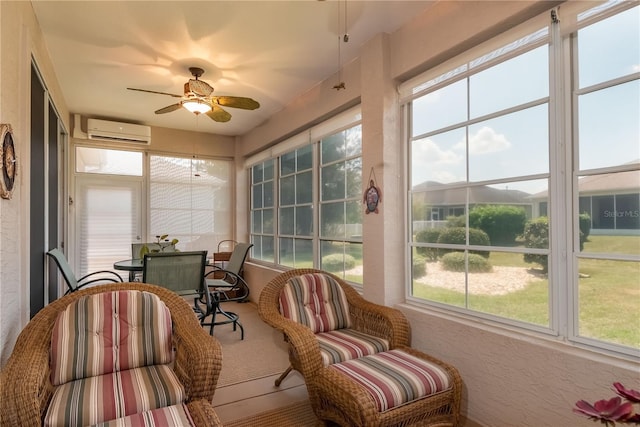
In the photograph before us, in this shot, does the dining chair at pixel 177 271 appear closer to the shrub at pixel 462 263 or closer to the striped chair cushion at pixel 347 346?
the striped chair cushion at pixel 347 346

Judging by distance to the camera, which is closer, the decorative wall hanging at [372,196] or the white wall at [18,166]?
the white wall at [18,166]

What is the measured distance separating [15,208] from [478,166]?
291 centimetres

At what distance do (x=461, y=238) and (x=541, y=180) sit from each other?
625mm

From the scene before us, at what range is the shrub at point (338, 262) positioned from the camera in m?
3.50

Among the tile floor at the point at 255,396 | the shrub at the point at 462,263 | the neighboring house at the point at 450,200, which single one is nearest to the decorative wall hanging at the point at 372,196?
the neighboring house at the point at 450,200

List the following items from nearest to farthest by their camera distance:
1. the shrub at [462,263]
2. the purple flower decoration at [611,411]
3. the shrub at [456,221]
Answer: the purple flower decoration at [611,411]
the shrub at [462,263]
the shrub at [456,221]

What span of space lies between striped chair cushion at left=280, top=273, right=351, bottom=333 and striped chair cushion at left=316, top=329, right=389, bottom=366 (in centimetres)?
12

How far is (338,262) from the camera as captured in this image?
3.70 m

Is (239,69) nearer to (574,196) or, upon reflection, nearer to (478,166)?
(478,166)

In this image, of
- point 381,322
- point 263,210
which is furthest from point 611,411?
point 263,210

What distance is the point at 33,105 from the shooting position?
8.48 feet

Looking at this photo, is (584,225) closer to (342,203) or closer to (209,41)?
(342,203)

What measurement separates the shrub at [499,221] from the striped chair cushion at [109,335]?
2.07m

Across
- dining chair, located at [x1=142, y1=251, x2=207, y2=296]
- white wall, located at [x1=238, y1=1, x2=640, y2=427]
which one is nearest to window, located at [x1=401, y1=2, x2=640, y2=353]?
white wall, located at [x1=238, y1=1, x2=640, y2=427]
